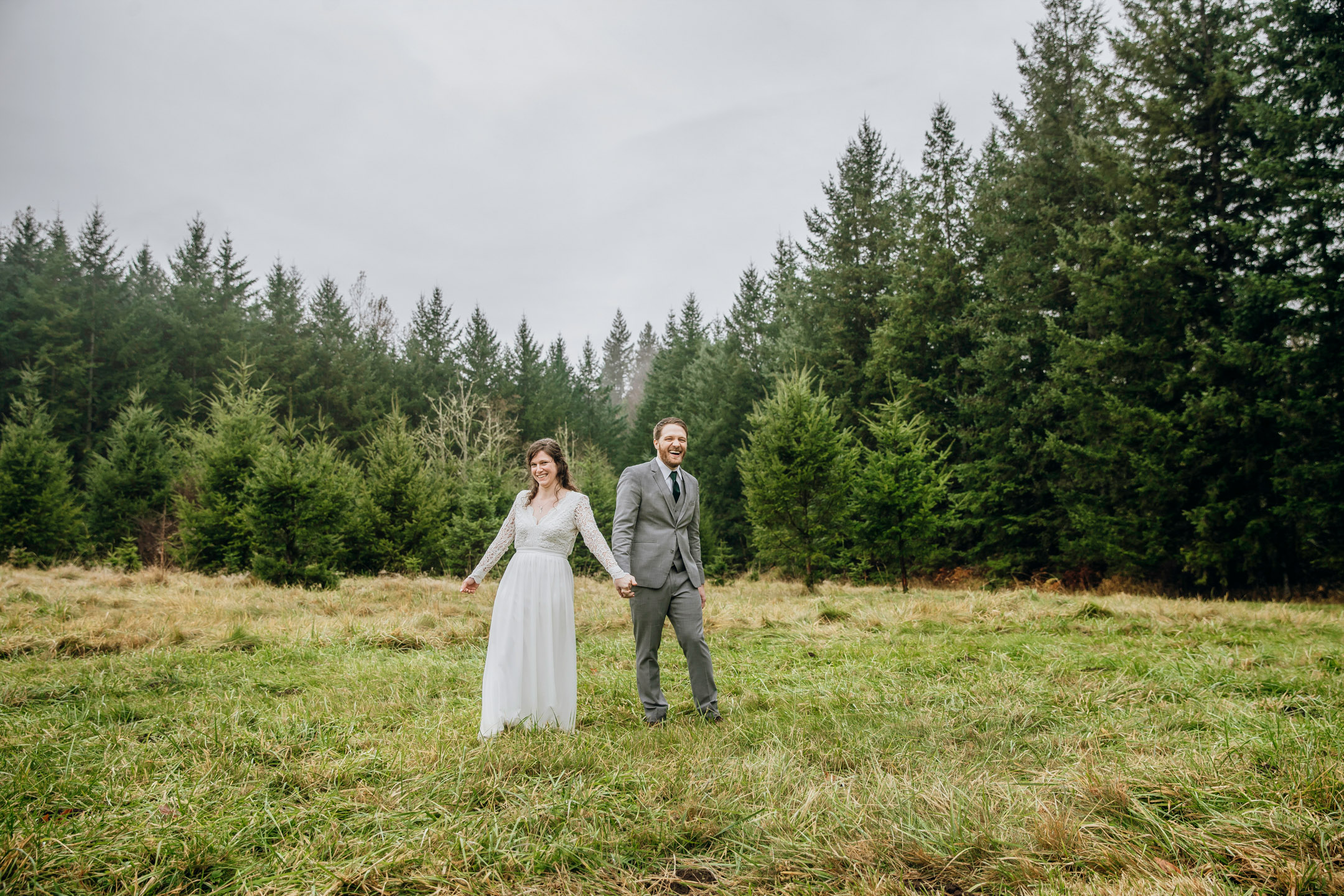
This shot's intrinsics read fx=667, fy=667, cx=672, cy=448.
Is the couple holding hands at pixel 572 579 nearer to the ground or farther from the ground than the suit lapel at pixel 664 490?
nearer to the ground

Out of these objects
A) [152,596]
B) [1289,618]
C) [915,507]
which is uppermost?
[915,507]

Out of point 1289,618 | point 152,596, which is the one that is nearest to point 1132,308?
point 1289,618

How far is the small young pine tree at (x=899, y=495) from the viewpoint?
1598 centimetres

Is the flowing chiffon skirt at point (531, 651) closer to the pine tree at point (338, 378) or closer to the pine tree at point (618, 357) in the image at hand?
the pine tree at point (338, 378)

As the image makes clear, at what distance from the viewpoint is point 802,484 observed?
16.5 meters

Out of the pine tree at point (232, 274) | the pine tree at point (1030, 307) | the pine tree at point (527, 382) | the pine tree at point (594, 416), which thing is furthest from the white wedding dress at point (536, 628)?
the pine tree at point (232, 274)

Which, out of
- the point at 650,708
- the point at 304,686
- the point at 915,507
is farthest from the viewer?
Result: the point at 915,507

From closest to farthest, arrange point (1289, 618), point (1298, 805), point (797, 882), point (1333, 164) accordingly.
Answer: point (797, 882), point (1298, 805), point (1289, 618), point (1333, 164)

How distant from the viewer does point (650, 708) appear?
4629 millimetres

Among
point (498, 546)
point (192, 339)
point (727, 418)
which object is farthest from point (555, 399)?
point (498, 546)

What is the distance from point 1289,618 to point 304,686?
1170cm

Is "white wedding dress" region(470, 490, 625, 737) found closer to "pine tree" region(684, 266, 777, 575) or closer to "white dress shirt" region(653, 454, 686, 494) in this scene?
"white dress shirt" region(653, 454, 686, 494)

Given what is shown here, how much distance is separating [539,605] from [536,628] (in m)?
0.15

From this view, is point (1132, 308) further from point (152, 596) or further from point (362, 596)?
point (152, 596)
